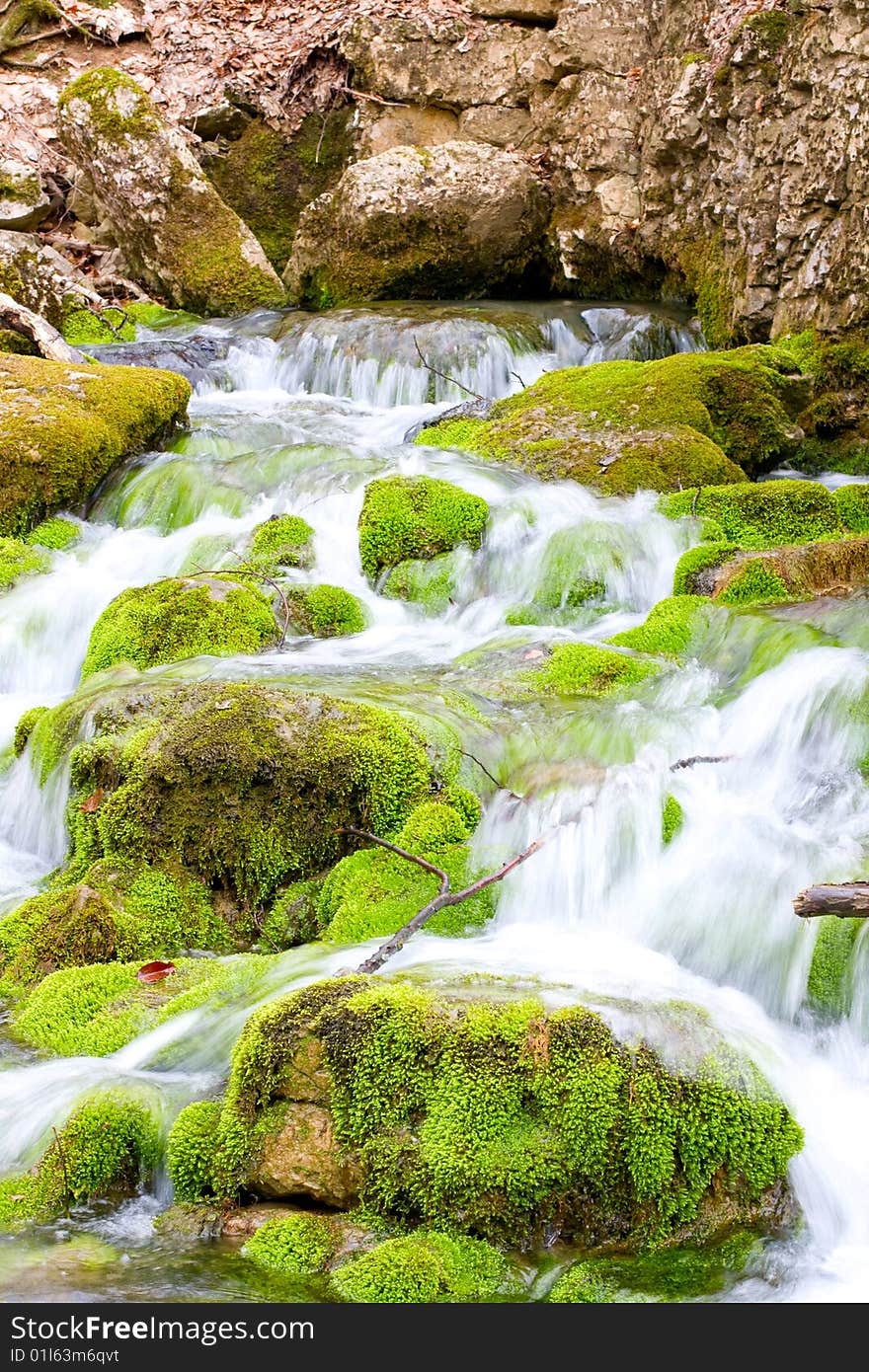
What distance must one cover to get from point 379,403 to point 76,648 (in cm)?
603

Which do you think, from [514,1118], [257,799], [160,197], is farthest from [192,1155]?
[160,197]

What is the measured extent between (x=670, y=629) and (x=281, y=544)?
280 centimetres

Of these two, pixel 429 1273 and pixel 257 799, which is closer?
pixel 429 1273

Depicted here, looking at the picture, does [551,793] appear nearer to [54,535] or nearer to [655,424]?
[655,424]

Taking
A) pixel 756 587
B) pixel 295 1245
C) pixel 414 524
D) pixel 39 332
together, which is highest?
pixel 39 332

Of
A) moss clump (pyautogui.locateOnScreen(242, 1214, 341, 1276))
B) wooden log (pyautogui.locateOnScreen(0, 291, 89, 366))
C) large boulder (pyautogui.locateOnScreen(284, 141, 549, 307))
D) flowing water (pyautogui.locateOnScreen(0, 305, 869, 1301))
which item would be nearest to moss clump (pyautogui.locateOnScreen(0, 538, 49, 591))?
flowing water (pyautogui.locateOnScreen(0, 305, 869, 1301))

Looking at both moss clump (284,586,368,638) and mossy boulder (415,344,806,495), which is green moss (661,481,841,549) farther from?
moss clump (284,586,368,638)

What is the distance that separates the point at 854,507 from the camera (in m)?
8.52

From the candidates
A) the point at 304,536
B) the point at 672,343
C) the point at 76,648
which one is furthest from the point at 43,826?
the point at 672,343

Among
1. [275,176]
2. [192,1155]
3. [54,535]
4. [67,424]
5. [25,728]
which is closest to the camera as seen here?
[192,1155]

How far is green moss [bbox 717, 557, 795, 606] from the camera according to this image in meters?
7.09

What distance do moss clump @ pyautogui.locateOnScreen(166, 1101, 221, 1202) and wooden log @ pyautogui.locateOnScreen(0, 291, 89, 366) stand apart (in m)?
9.16

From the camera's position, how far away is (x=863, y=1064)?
405 centimetres

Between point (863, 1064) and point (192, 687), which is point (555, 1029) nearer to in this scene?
point (863, 1064)
